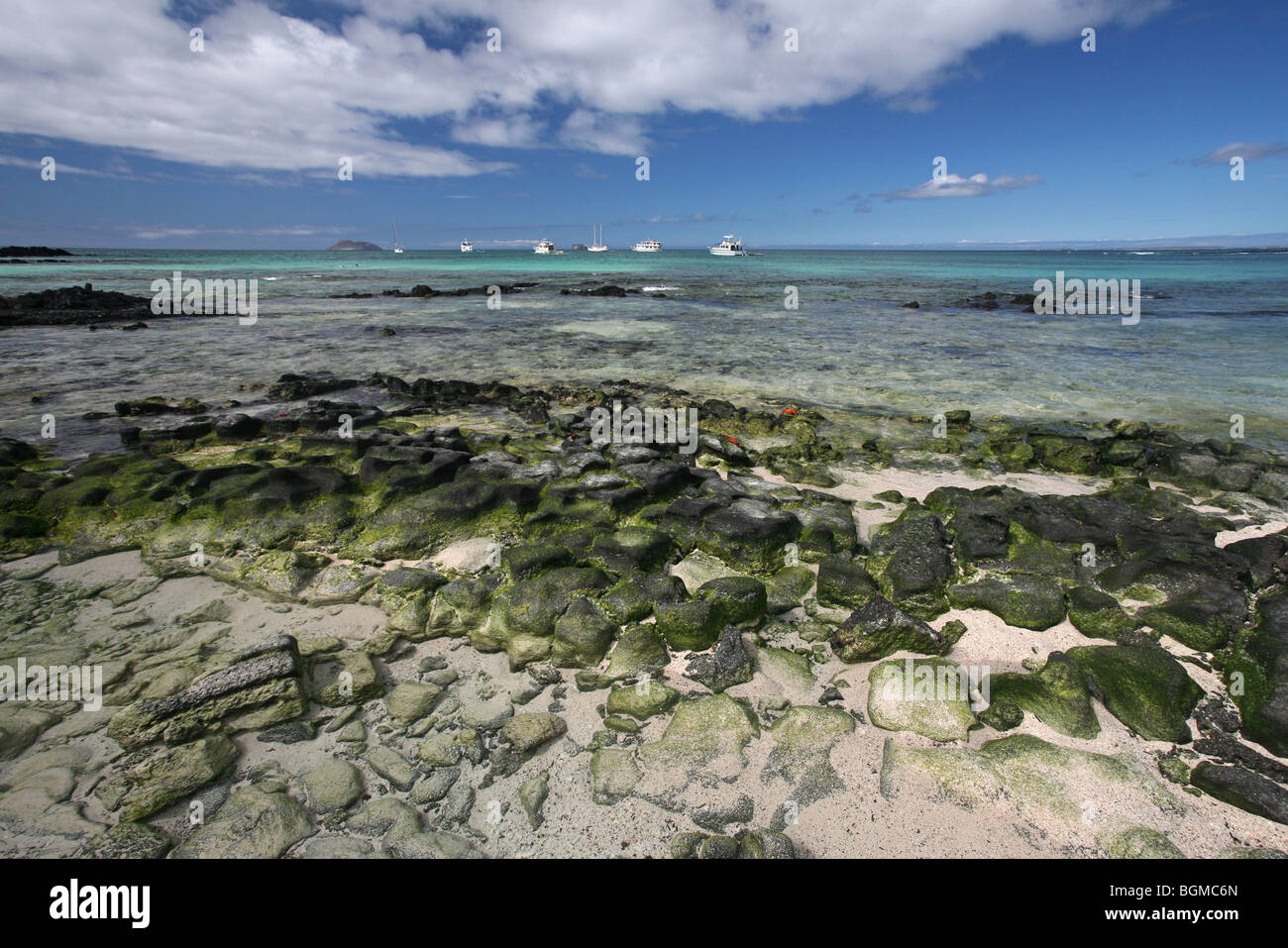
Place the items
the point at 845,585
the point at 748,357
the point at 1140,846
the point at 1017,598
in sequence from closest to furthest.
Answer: the point at 1140,846
the point at 1017,598
the point at 845,585
the point at 748,357

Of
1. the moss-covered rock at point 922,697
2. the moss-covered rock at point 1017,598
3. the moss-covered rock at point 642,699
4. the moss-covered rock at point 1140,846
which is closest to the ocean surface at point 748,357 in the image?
the moss-covered rock at point 1017,598

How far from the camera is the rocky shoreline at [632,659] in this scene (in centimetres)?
333

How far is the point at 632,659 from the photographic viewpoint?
15.0 feet

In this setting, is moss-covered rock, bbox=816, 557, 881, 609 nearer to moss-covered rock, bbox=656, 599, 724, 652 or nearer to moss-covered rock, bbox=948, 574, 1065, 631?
moss-covered rock, bbox=948, 574, 1065, 631

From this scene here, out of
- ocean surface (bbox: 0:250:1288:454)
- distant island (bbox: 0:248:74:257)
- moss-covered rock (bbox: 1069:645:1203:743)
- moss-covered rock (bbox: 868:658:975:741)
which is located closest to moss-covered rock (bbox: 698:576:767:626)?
moss-covered rock (bbox: 868:658:975:741)

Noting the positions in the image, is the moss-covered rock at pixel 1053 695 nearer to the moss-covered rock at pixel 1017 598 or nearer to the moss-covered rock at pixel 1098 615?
the moss-covered rock at pixel 1017 598

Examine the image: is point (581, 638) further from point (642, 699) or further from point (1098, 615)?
point (1098, 615)

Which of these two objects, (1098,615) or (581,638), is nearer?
(581,638)

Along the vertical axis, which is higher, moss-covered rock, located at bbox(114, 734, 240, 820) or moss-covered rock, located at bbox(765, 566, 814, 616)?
Result: moss-covered rock, located at bbox(765, 566, 814, 616)

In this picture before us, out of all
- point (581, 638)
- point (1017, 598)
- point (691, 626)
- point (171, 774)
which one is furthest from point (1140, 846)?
point (171, 774)

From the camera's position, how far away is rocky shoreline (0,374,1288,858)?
3.33 metres

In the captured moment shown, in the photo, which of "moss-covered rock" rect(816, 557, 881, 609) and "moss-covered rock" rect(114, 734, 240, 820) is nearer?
"moss-covered rock" rect(114, 734, 240, 820)
